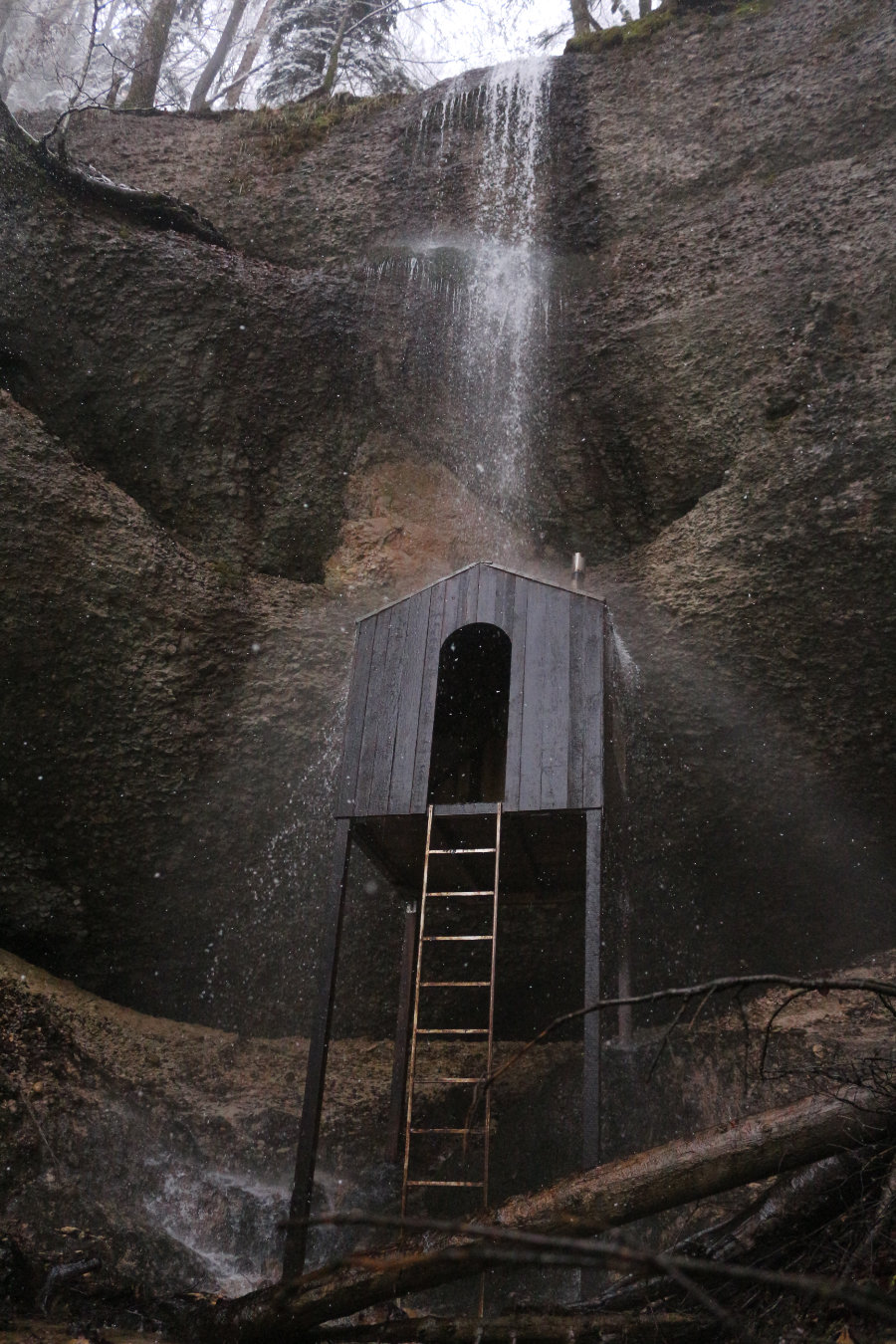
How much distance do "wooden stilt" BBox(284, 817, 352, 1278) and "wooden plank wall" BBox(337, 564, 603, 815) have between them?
1.27 ft

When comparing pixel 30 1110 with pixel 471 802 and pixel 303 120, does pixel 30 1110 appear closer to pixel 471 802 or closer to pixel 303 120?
pixel 471 802

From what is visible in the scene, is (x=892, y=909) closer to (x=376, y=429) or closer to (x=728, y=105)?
(x=376, y=429)

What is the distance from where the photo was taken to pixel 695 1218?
590 centimetres

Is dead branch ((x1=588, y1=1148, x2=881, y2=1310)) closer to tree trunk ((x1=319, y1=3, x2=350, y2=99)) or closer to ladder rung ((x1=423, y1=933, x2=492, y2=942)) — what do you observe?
ladder rung ((x1=423, y1=933, x2=492, y2=942))

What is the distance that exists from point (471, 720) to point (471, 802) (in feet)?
4.70

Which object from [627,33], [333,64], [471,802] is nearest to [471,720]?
[471,802]

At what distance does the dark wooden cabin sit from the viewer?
586 cm

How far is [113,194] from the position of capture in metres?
10.9

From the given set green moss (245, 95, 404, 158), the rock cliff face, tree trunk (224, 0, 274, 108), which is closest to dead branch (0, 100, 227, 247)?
the rock cliff face

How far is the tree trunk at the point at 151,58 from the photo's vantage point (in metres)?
15.5

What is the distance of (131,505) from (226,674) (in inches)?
76.7

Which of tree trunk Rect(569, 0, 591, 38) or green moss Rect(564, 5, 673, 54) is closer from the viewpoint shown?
green moss Rect(564, 5, 673, 54)

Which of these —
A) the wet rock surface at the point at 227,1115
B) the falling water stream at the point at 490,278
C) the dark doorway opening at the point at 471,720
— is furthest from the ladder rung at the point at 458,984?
the falling water stream at the point at 490,278

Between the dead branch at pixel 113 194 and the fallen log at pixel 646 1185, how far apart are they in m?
10.9
